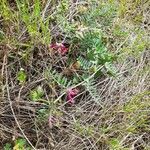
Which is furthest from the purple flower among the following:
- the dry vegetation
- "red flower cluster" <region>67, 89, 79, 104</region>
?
"red flower cluster" <region>67, 89, 79, 104</region>

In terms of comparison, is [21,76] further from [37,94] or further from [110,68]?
[110,68]

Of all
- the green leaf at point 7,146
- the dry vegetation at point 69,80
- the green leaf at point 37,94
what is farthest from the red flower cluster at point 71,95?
the green leaf at point 7,146

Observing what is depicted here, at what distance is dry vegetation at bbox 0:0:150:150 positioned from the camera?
5.09ft

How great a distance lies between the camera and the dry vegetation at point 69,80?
5.09ft

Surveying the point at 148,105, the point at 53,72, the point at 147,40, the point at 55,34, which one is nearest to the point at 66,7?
the point at 55,34

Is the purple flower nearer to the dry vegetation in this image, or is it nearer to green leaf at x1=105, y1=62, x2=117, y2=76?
the dry vegetation

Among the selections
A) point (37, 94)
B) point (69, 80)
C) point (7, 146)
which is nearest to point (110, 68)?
point (69, 80)

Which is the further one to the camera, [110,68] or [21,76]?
[110,68]

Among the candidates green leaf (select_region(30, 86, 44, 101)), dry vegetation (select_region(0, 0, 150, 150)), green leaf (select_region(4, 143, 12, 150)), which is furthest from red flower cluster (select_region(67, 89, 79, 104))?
green leaf (select_region(4, 143, 12, 150))

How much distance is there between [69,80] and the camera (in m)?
1.65

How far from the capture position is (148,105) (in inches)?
67.5

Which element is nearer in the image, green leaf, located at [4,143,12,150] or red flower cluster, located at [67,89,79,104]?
green leaf, located at [4,143,12,150]

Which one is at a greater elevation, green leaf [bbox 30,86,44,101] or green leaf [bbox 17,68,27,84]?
green leaf [bbox 17,68,27,84]

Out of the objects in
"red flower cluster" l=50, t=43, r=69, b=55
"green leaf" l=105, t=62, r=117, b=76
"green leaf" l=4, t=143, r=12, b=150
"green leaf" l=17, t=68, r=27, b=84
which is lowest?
"green leaf" l=4, t=143, r=12, b=150
